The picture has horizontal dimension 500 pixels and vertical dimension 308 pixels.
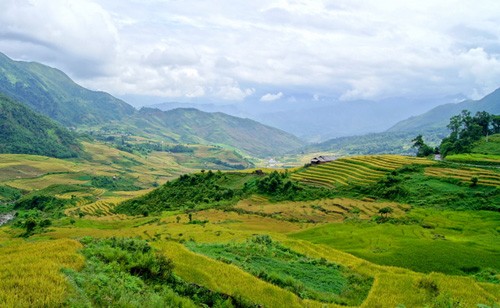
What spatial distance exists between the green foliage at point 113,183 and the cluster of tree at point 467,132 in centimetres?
12772

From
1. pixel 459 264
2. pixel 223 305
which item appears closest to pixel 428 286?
pixel 223 305

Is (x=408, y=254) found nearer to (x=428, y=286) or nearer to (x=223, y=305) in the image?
(x=428, y=286)

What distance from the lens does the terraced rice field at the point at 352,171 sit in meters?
69.9

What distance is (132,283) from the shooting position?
37.2ft

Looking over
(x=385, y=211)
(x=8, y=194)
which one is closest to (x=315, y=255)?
(x=385, y=211)

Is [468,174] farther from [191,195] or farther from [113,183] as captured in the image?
[113,183]

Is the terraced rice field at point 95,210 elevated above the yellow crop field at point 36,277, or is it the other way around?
the yellow crop field at point 36,277

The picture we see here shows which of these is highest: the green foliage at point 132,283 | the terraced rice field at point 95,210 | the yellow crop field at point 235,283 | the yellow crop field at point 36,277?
the yellow crop field at point 36,277

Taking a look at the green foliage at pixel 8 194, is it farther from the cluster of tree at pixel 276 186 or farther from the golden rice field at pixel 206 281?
the golden rice field at pixel 206 281

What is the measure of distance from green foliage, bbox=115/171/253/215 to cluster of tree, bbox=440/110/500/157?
164ft

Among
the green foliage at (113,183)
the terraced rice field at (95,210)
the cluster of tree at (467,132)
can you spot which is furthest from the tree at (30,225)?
the green foliage at (113,183)

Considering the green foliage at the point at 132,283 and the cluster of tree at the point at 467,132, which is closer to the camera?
the green foliage at the point at 132,283

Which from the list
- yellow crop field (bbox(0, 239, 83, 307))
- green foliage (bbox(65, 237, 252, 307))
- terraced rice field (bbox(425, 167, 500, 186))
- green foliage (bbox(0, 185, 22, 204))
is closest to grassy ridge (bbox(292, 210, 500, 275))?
terraced rice field (bbox(425, 167, 500, 186))

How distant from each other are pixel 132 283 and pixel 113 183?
17030 centimetres
